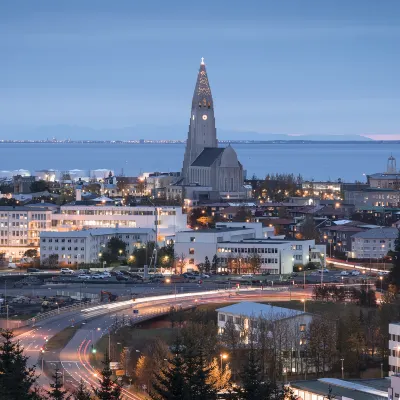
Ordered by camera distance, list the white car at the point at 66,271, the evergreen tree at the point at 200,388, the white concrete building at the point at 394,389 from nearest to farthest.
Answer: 1. the evergreen tree at the point at 200,388
2. the white concrete building at the point at 394,389
3. the white car at the point at 66,271

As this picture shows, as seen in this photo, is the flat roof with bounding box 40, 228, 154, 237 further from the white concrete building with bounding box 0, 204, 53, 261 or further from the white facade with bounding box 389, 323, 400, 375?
the white facade with bounding box 389, 323, 400, 375

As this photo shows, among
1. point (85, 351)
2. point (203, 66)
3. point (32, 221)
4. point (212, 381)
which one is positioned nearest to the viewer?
point (212, 381)

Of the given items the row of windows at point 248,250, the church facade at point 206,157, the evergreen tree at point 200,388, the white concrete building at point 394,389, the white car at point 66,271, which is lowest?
the white concrete building at point 394,389

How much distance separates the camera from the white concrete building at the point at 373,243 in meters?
34.4

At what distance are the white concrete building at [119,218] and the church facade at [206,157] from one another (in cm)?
1379

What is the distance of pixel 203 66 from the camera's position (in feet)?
184

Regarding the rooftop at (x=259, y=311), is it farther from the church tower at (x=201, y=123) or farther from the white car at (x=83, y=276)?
the church tower at (x=201, y=123)

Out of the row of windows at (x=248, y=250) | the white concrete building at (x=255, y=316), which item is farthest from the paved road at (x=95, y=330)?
the row of windows at (x=248, y=250)

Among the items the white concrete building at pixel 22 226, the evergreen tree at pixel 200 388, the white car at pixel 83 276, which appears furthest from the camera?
the white concrete building at pixel 22 226

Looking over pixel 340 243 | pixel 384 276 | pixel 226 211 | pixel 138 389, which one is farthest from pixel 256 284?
pixel 226 211

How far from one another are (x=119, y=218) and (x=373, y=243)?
7.88m

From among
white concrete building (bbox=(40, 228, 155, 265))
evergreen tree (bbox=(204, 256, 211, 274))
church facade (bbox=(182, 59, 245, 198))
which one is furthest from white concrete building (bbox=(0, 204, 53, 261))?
church facade (bbox=(182, 59, 245, 198))

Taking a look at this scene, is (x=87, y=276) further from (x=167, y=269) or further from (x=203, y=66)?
(x=203, y=66)

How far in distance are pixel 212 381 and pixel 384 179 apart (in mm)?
43639
